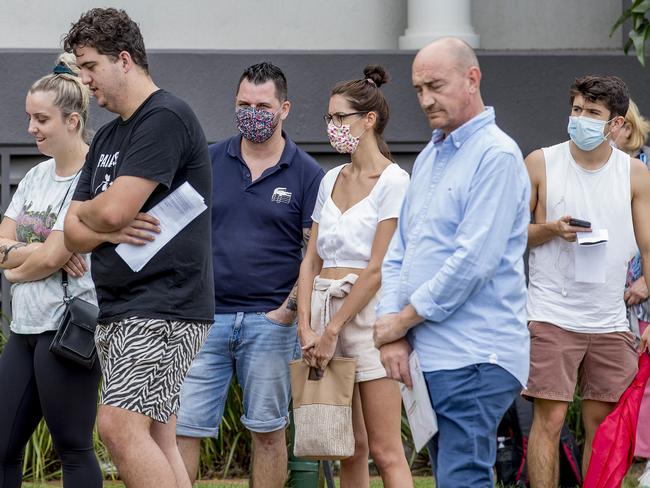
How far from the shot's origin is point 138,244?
4410 millimetres

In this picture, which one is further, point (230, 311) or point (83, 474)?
point (230, 311)

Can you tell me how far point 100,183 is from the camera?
181 inches

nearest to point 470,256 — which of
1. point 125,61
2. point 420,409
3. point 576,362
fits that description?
point 420,409

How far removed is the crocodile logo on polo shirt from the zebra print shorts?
1.46 m

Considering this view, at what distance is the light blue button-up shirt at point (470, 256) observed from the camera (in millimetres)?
3992

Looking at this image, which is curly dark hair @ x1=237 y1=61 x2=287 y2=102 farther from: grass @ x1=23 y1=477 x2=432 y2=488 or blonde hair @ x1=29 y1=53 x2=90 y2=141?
grass @ x1=23 y1=477 x2=432 y2=488

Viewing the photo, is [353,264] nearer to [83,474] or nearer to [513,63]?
[83,474]

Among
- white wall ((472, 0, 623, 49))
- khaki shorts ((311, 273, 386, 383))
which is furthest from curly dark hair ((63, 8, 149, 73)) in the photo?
white wall ((472, 0, 623, 49))

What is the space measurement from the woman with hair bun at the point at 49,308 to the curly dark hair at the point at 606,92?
2484mm

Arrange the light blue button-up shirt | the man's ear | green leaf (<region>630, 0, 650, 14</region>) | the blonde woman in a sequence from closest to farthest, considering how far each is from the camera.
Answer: the light blue button-up shirt < the man's ear < green leaf (<region>630, 0, 650, 14</region>) < the blonde woman

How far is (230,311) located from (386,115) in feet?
3.90

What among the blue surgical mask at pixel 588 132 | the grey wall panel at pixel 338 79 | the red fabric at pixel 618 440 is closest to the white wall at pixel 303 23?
the grey wall panel at pixel 338 79

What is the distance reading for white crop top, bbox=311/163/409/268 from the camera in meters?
5.46

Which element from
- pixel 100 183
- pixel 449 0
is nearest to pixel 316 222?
pixel 100 183
